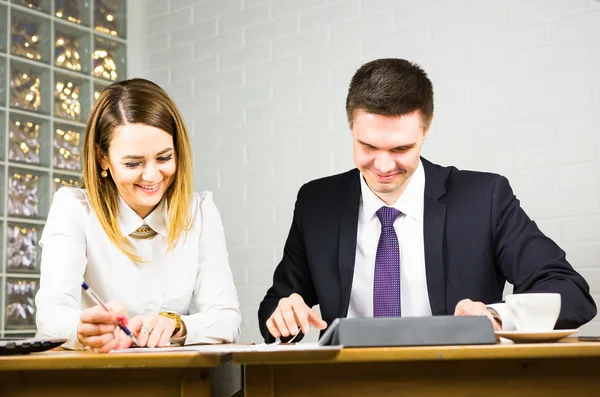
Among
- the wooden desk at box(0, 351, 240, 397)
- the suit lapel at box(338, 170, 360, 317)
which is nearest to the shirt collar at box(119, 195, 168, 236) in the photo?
the suit lapel at box(338, 170, 360, 317)

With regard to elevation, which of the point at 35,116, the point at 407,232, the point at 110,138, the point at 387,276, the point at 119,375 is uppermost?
the point at 35,116

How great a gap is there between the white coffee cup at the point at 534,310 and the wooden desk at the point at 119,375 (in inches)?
18.3

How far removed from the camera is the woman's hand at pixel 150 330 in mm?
1559

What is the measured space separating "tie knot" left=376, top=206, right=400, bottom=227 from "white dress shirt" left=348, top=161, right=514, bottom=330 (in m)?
0.01

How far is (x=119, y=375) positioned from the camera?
1121mm

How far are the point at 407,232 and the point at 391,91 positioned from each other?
1.21 ft

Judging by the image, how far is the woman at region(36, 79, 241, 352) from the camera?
193 centimetres

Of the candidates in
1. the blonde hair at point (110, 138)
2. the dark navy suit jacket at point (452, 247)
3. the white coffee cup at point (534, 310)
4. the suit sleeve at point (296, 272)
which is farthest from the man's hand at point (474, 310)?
the blonde hair at point (110, 138)

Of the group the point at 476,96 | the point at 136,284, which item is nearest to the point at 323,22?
the point at 476,96

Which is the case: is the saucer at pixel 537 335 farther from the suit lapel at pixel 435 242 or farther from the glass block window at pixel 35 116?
the glass block window at pixel 35 116

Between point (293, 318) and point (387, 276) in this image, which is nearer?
point (293, 318)

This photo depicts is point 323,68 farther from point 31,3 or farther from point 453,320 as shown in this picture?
point 453,320

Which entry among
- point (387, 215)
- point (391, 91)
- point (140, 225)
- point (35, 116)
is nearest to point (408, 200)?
point (387, 215)

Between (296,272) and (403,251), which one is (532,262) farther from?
(296,272)
